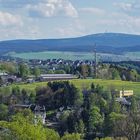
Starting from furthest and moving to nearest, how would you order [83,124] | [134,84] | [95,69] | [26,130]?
[95,69]
[134,84]
[83,124]
[26,130]

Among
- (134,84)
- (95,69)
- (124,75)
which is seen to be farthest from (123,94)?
(95,69)

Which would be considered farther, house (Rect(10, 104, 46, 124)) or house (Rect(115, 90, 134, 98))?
house (Rect(115, 90, 134, 98))

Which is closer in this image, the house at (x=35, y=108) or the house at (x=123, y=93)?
the house at (x=35, y=108)

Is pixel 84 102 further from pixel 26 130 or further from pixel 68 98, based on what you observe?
pixel 26 130

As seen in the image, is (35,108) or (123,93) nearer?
(35,108)

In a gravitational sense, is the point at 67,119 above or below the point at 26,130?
below

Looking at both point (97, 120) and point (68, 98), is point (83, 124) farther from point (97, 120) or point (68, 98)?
point (68, 98)

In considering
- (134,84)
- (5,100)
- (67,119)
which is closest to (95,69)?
(134,84)

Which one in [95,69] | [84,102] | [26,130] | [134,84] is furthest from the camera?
[95,69]

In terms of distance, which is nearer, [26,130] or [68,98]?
[26,130]
